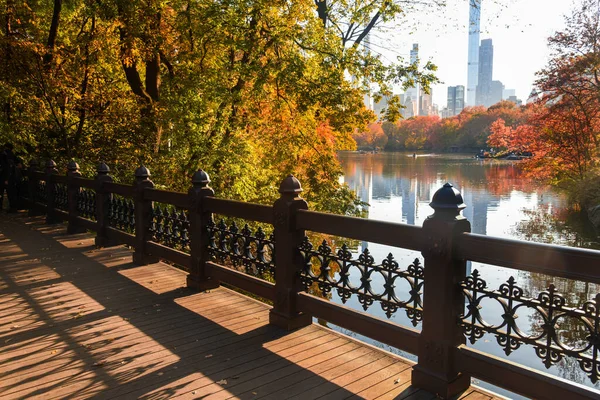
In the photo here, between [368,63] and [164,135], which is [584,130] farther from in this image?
[164,135]

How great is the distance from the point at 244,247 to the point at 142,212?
8.76 ft

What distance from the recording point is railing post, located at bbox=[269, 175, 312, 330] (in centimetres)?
470

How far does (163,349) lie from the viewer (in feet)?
14.2

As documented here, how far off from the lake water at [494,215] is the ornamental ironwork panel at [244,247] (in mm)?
2554

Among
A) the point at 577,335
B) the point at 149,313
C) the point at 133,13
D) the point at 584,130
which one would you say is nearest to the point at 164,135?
the point at 133,13

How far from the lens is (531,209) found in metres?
27.6

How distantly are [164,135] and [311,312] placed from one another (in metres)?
10.1

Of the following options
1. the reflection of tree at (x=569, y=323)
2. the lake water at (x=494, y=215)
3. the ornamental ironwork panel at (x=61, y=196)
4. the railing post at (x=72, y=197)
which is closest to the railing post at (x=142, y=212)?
the railing post at (x=72, y=197)

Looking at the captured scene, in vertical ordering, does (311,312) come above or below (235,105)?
below

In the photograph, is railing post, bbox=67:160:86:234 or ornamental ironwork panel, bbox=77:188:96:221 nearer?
ornamental ironwork panel, bbox=77:188:96:221

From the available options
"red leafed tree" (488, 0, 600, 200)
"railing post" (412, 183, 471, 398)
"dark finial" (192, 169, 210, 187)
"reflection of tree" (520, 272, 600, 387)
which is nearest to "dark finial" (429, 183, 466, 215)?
"railing post" (412, 183, 471, 398)

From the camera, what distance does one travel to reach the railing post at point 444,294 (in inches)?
133

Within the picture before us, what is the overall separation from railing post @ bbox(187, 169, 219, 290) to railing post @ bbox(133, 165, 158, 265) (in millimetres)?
1516

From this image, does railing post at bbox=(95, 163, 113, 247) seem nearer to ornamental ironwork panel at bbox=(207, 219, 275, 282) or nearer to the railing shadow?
the railing shadow
